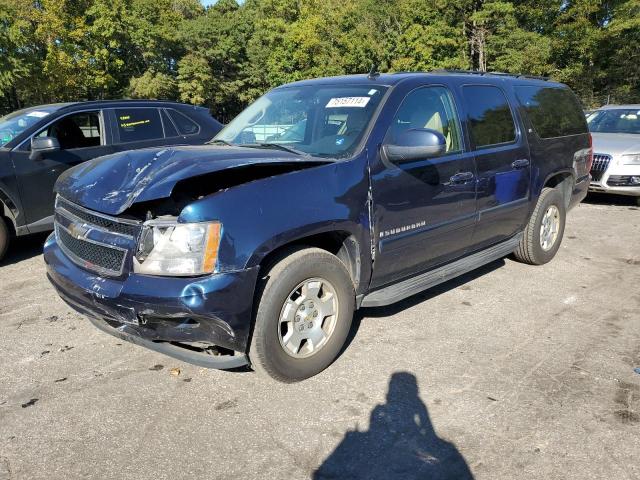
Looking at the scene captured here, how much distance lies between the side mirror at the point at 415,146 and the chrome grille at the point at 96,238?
5.69 feet

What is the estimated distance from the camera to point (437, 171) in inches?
154

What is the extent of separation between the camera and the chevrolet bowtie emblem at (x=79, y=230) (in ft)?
10.3

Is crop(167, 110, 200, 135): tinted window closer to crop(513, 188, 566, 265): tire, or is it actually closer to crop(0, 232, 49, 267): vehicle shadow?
crop(0, 232, 49, 267): vehicle shadow

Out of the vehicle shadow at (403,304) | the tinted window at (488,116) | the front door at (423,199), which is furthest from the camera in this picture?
the tinted window at (488,116)

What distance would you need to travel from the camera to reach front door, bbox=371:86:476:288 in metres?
3.57

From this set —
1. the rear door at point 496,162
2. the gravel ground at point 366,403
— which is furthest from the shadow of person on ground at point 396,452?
the rear door at point 496,162

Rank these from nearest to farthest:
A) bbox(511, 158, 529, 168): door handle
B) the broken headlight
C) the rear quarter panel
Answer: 1. the broken headlight
2. bbox(511, 158, 529, 168): door handle
3. the rear quarter panel

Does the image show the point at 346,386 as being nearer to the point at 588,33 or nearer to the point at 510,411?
the point at 510,411

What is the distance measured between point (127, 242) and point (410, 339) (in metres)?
2.19

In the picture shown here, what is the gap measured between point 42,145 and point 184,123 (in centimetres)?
200

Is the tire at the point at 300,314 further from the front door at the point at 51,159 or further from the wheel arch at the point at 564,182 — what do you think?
the front door at the point at 51,159

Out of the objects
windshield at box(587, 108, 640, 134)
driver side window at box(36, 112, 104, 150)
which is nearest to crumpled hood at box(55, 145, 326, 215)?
driver side window at box(36, 112, 104, 150)

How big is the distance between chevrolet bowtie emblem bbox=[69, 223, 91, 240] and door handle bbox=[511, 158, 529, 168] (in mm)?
3631

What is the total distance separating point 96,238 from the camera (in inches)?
119
